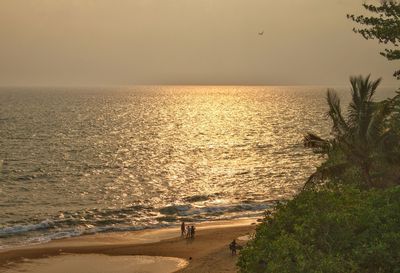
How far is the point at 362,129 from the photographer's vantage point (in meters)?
27.3

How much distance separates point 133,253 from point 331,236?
2937cm

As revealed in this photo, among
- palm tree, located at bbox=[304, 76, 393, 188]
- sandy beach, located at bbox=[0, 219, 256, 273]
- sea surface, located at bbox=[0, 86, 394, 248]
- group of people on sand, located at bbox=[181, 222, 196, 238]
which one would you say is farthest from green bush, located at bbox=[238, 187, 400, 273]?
Result: group of people on sand, located at bbox=[181, 222, 196, 238]

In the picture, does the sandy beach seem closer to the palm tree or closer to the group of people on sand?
the group of people on sand

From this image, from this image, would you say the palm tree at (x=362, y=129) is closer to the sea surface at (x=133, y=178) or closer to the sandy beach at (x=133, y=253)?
the sandy beach at (x=133, y=253)

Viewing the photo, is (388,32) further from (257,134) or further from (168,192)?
(257,134)

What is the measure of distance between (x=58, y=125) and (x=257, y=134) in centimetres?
6143

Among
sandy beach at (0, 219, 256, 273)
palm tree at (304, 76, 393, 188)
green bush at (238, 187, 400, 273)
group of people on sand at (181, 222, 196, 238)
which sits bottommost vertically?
sandy beach at (0, 219, 256, 273)

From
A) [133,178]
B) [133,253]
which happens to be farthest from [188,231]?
[133,178]

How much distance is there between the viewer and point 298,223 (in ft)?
58.9

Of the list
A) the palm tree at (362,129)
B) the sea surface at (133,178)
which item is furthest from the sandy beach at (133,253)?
the palm tree at (362,129)

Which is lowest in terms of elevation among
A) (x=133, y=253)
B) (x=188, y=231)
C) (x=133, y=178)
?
(x=133, y=253)

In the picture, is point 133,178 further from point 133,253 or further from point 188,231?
point 133,253

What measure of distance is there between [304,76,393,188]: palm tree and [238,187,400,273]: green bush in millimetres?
8855

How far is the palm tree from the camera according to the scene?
2731cm
